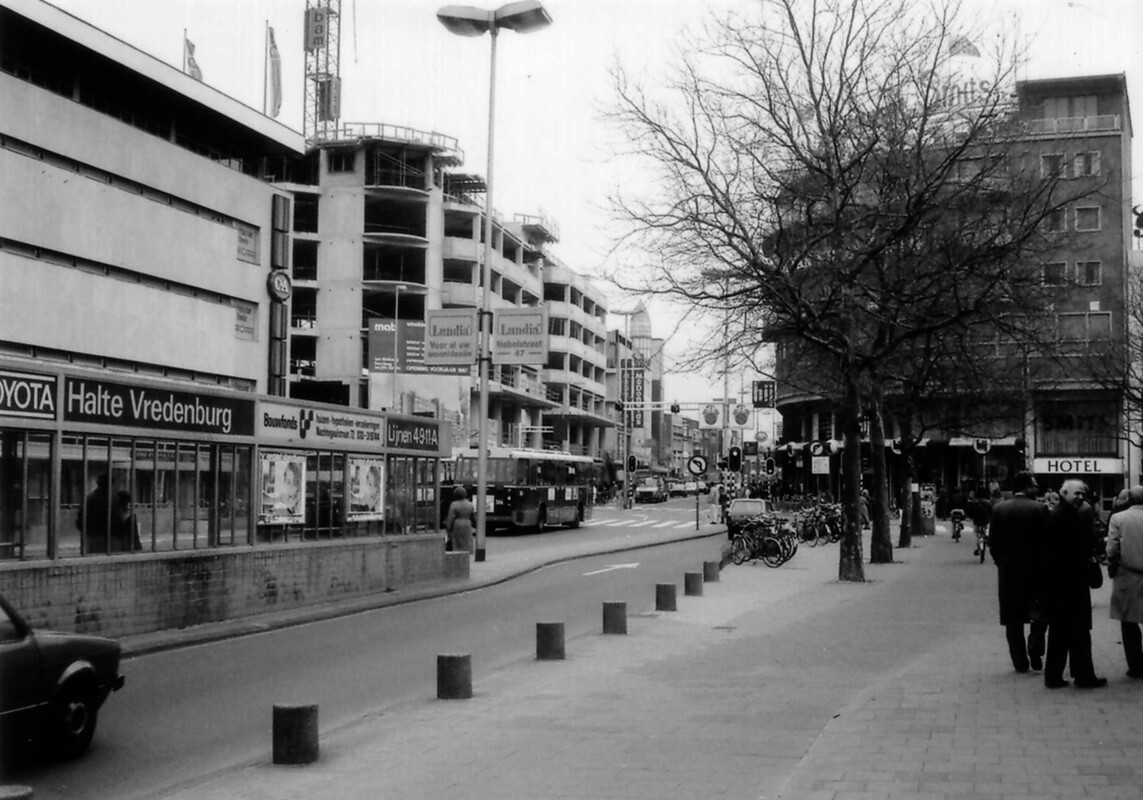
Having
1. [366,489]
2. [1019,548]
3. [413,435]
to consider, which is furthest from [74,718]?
[413,435]

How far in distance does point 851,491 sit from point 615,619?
426 inches

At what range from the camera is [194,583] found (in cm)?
1664

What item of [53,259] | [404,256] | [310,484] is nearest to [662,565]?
[310,484]

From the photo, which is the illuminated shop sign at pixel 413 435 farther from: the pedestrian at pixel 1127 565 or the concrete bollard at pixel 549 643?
the pedestrian at pixel 1127 565

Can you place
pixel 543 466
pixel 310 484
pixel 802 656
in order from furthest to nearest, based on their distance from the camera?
pixel 543 466, pixel 310 484, pixel 802 656

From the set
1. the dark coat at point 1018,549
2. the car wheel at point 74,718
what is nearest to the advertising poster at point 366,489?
the dark coat at point 1018,549

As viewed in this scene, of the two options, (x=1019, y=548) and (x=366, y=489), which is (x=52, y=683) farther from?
(x=366, y=489)

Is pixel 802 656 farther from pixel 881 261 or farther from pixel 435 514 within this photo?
pixel 881 261

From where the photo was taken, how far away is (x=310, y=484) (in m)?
19.9

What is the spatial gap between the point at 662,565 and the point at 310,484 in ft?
42.5

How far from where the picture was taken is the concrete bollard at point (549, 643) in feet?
43.3

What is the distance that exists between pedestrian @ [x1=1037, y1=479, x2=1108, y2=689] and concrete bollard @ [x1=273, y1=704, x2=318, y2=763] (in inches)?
226

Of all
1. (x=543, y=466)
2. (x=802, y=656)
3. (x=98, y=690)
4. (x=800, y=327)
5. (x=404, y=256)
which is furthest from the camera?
(x=404, y=256)

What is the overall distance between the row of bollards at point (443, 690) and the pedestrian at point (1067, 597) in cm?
457
